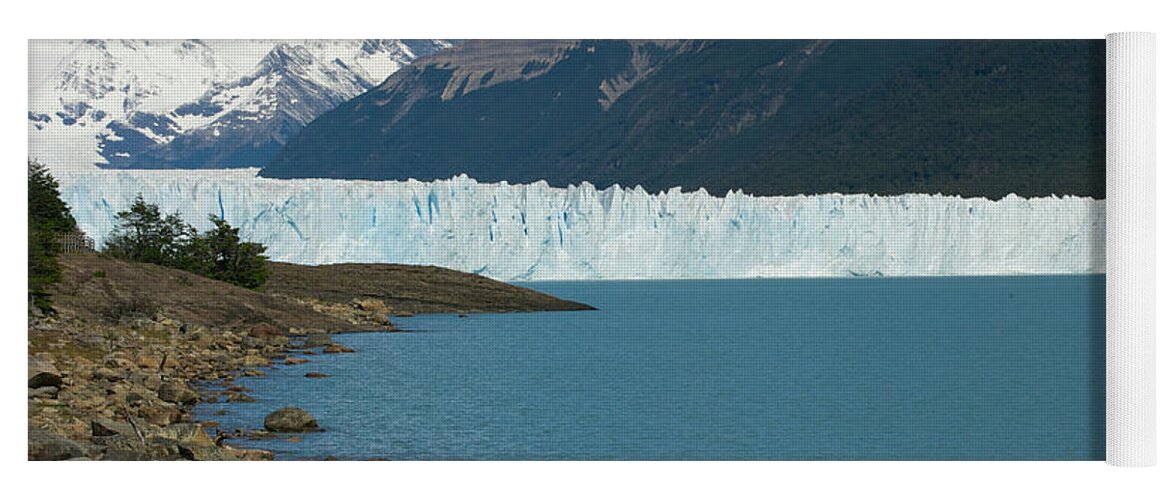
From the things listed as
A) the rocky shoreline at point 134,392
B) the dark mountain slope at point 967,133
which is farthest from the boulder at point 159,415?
the dark mountain slope at point 967,133

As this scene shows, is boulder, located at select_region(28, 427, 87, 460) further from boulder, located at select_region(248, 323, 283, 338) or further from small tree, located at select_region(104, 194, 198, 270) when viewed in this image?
boulder, located at select_region(248, 323, 283, 338)

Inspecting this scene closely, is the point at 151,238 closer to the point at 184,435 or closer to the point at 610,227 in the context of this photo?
the point at 184,435

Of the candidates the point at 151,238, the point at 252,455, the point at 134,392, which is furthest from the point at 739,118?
the point at 252,455

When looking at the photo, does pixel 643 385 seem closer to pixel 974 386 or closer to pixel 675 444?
pixel 675 444

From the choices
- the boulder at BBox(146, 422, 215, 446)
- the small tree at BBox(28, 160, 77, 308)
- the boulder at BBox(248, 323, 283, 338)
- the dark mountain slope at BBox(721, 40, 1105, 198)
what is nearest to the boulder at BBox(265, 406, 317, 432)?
the boulder at BBox(146, 422, 215, 446)

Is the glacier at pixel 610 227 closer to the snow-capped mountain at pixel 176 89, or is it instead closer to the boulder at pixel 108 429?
the snow-capped mountain at pixel 176 89
